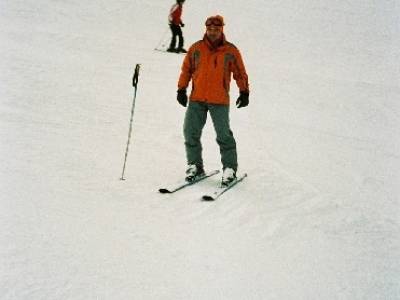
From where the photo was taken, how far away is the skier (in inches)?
231

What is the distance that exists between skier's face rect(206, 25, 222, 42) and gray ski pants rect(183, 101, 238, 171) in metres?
0.74

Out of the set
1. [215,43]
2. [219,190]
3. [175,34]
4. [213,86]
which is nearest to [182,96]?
[213,86]

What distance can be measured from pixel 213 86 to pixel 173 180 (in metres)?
1.18

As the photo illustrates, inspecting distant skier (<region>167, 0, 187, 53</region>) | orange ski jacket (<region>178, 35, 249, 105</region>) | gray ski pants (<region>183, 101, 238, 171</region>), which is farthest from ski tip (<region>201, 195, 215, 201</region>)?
distant skier (<region>167, 0, 187, 53</region>)

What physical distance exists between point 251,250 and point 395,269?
48.2 inches

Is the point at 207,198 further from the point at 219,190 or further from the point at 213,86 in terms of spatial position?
the point at 213,86

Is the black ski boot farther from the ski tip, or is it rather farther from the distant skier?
the distant skier

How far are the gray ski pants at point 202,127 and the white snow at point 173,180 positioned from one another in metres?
0.35

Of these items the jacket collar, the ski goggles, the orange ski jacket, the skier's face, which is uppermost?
the ski goggles

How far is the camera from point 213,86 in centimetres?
591

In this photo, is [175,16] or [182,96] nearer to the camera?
[182,96]

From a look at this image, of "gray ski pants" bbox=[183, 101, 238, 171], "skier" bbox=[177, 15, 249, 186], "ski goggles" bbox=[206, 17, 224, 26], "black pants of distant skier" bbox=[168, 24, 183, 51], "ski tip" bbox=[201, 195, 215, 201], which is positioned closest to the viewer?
"ski tip" bbox=[201, 195, 215, 201]

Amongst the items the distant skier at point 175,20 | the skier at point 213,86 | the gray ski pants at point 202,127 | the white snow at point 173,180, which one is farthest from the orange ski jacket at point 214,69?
the distant skier at point 175,20

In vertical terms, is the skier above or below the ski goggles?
below
